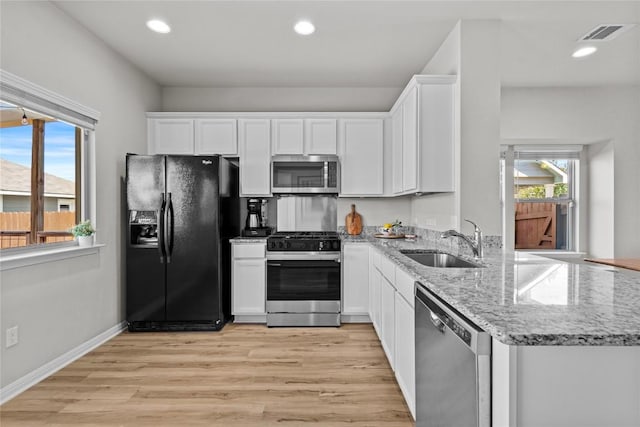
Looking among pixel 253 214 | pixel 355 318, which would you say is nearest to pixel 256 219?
pixel 253 214

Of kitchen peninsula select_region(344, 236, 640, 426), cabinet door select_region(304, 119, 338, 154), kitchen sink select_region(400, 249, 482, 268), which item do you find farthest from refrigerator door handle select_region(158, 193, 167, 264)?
kitchen peninsula select_region(344, 236, 640, 426)

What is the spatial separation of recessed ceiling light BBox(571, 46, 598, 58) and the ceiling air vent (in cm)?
16

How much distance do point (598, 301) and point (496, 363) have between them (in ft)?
1.64

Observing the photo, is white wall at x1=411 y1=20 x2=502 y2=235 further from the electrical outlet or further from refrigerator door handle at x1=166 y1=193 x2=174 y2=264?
the electrical outlet

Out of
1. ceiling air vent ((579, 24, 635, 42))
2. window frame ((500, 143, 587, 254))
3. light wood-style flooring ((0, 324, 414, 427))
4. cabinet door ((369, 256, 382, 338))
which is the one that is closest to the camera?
light wood-style flooring ((0, 324, 414, 427))

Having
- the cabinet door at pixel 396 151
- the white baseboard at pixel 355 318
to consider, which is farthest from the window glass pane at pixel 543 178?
the white baseboard at pixel 355 318

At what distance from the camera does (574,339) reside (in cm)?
89

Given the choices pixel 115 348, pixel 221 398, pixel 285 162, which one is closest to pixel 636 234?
pixel 285 162

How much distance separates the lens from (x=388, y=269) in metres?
2.65

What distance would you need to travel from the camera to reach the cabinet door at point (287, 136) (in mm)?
4109

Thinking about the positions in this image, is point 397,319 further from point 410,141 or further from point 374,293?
point 410,141

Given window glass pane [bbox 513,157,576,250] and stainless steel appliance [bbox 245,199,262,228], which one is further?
window glass pane [bbox 513,157,576,250]

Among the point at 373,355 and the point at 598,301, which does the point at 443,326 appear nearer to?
the point at 598,301

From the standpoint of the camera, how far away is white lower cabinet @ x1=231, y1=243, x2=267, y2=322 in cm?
379
